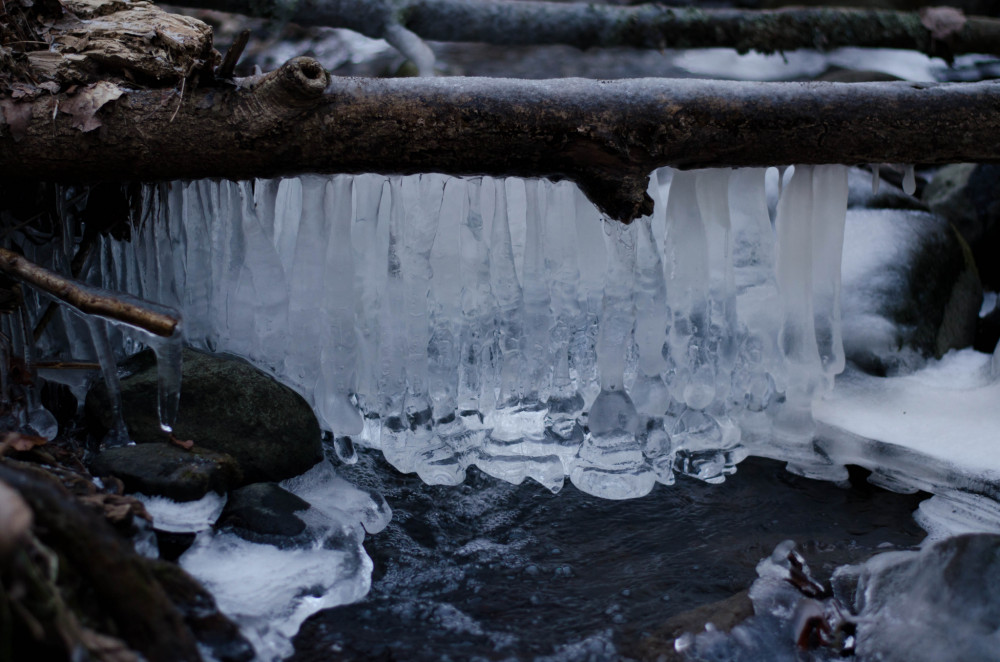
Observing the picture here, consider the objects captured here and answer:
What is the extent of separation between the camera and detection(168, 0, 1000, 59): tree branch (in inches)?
221

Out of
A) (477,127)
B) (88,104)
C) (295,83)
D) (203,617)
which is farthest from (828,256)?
(88,104)

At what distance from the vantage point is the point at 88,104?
7.98 ft

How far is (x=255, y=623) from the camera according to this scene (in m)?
2.14

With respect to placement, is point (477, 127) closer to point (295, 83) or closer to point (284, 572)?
point (295, 83)

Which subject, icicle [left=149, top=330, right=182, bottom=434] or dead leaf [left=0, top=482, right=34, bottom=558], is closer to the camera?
dead leaf [left=0, top=482, right=34, bottom=558]

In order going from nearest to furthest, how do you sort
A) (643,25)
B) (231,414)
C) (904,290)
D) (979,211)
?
1. (231,414)
2. (904,290)
3. (979,211)
4. (643,25)

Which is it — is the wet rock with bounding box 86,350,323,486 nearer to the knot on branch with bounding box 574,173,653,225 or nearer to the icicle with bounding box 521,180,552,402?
the icicle with bounding box 521,180,552,402

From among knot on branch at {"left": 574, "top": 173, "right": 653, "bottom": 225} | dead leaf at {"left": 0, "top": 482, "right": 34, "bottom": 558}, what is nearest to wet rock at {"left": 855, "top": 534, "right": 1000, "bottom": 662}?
knot on branch at {"left": 574, "top": 173, "right": 653, "bottom": 225}

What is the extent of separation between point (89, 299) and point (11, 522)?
1.11 metres

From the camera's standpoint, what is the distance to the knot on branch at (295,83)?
7.58 feet

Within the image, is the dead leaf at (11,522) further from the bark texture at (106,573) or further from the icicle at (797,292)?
the icicle at (797,292)

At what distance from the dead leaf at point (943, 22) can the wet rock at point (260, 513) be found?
622 centimetres

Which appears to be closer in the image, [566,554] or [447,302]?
[566,554]

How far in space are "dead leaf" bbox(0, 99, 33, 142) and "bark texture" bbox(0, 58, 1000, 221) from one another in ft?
0.03
